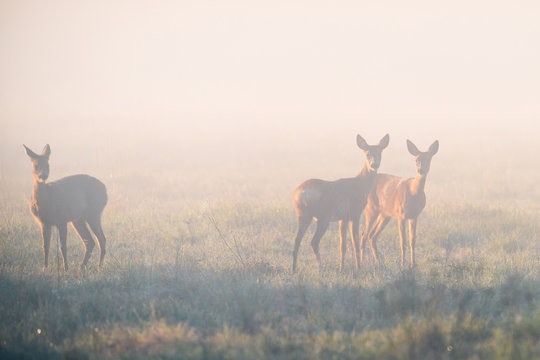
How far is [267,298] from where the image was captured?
6574mm

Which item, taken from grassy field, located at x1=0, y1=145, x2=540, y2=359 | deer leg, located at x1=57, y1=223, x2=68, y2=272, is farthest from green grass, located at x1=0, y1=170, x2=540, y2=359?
deer leg, located at x1=57, y1=223, x2=68, y2=272

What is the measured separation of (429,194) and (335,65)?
6271 cm

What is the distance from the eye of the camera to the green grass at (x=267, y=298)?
16.7ft

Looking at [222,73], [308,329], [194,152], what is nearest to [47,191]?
[308,329]

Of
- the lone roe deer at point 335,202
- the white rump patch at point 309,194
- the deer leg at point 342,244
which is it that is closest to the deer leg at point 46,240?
the lone roe deer at point 335,202

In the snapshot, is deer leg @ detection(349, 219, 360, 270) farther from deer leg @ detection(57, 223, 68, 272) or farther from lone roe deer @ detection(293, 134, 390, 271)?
deer leg @ detection(57, 223, 68, 272)

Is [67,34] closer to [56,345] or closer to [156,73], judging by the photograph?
[156,73]

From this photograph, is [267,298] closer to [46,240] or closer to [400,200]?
[400,200]

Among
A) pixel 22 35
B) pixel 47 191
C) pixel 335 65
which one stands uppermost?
pixel 22 35

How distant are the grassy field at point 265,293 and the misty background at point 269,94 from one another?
15.3 feet

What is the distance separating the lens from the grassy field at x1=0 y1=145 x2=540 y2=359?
16.8 ft

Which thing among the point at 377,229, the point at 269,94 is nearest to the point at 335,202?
the point at 377,229

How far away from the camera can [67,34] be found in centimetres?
10344

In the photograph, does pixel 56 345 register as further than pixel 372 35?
No
